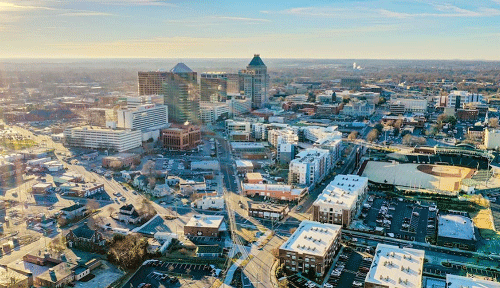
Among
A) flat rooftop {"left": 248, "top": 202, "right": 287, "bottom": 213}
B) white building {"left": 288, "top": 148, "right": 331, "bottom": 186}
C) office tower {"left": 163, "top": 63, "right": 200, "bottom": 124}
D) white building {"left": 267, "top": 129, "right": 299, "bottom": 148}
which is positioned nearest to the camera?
flat rooftop {"left": 248, "top": 202, "right": 287, "bottom": 213}

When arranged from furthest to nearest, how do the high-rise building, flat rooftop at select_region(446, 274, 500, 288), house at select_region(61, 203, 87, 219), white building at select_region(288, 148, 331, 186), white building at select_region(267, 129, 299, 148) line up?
the high-rise building → white building at select_region(267, 129, 299, 148) → white building at select_region(288, 148, 331, 186) → house at select_region(61, 203, 87, 219) → flat rooftop at select_region(446, 274, 500, 288)

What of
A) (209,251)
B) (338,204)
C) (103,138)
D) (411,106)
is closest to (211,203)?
(209,251)

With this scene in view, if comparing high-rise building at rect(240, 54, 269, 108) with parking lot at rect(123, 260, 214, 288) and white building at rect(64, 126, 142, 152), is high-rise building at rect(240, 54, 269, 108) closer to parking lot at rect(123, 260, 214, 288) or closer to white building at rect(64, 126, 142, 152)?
white building at rect(64, 126, 142, 152)

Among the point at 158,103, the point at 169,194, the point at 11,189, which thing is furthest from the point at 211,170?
the point at 158,103

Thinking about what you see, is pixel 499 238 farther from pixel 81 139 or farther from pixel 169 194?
pixel 81 139

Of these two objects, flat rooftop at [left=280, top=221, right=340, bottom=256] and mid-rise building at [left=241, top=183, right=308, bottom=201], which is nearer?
flat rooftop at [left=280, top=221, right=340, bottom=256]

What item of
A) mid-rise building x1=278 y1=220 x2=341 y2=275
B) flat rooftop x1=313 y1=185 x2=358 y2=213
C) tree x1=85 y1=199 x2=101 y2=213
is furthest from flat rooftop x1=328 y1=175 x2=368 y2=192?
tree x1=85 y1=199 x2=101 y2=213
